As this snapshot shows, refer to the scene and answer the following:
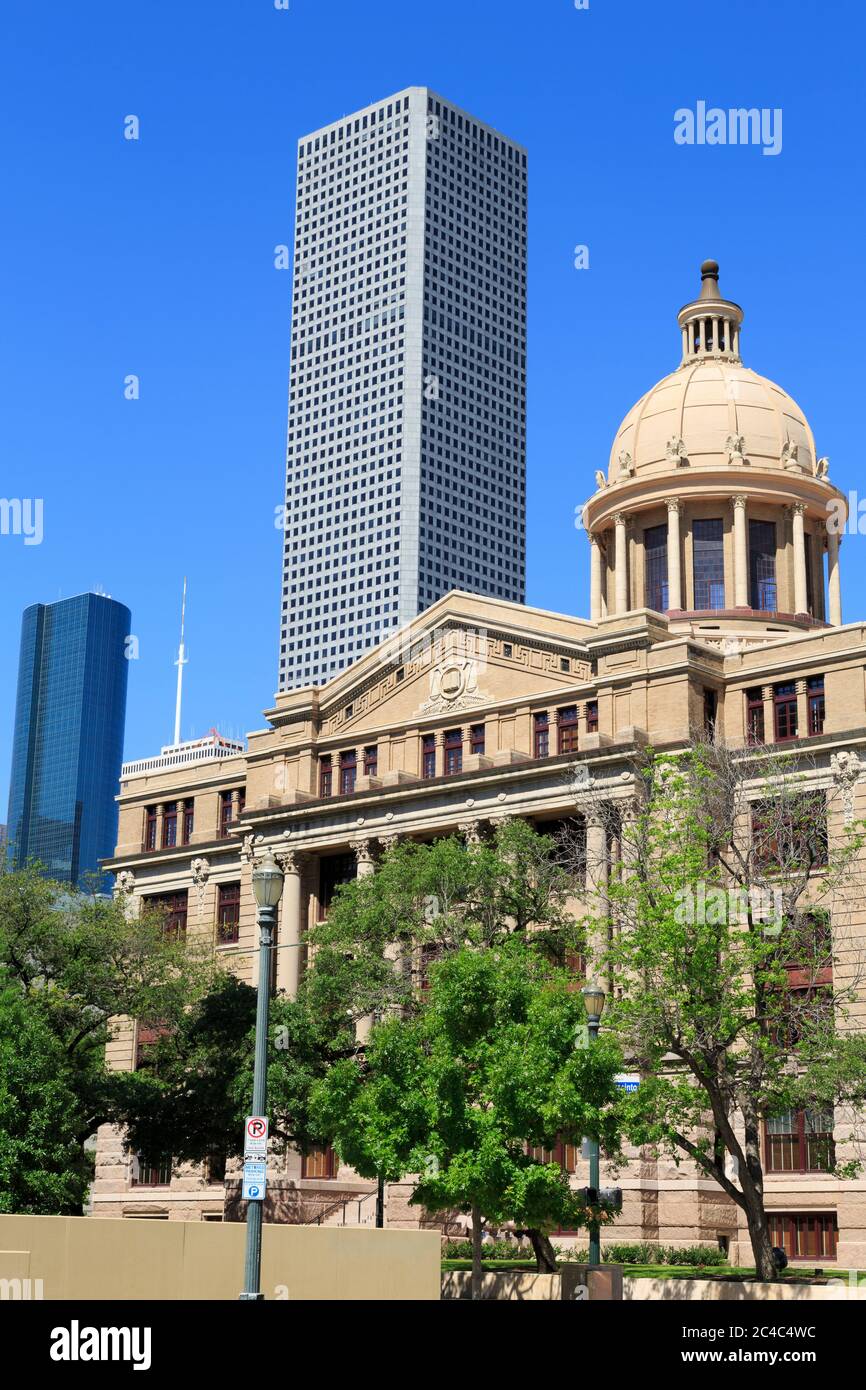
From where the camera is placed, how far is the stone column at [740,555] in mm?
77438

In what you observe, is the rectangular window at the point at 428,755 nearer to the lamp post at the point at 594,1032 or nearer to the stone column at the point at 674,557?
the stone column at the point at 674,557

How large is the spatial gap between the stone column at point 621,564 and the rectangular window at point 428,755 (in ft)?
43.8

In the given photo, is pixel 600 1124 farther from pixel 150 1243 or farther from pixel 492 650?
pixel 492 650

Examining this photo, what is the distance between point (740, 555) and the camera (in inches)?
3073

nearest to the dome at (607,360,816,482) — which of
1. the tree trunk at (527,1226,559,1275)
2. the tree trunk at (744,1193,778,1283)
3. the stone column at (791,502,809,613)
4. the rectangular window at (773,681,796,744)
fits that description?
the stone column at (791,502,809,613)

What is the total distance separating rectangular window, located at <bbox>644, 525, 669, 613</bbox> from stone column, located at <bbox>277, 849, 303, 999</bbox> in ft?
68.9

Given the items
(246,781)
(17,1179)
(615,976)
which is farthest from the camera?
(246,781)

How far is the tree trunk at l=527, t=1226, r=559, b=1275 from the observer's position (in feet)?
138

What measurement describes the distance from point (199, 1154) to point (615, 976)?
21269 millimetres

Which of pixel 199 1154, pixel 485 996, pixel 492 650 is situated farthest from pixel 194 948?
pixel 485 996

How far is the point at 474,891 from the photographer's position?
5734cm

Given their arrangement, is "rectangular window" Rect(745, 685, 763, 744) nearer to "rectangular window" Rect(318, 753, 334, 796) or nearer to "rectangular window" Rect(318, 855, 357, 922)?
"rectangular window" Rect(318, 855, 357, 922)

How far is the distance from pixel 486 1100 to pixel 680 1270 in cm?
1330
